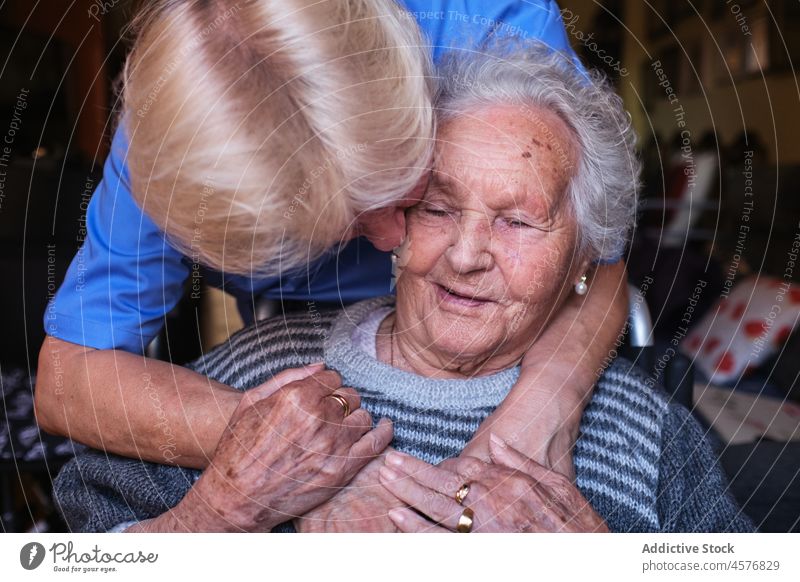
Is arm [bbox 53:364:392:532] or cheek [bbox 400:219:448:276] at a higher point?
cheek [bbox 400:219:448:276]

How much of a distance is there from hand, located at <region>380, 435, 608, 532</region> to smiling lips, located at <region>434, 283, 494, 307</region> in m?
0.16

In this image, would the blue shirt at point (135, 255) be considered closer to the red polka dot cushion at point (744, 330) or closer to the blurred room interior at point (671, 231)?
the blurred room interior at point (671, 231)

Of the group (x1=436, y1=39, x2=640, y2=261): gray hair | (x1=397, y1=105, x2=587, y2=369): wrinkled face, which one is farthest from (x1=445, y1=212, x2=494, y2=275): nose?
(x1=436, y1=39, x2=640, y2=261): gray hair

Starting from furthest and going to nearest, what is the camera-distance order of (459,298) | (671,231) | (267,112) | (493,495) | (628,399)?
1. (671,231)
2. (628,399)
3. (459,298)
4. (493,495)
5. (267,112)

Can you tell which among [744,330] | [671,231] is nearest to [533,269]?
[744,330]

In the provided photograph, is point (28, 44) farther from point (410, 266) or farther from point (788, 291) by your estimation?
point (788, 291)

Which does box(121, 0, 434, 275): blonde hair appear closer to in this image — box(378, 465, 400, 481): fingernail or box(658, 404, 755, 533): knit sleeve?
box(378, 465, 400, 481): fingernail

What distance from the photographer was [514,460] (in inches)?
34.6

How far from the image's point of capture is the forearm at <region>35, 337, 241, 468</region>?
929 mm

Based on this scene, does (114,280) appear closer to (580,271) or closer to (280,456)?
(280,456)

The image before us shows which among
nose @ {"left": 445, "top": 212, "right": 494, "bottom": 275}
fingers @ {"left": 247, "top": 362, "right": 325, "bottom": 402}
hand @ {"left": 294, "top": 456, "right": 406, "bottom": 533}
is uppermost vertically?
nose @ {"left": 445, "top": 212, "right": 494, "bottom": 275}

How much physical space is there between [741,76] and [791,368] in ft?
7.16

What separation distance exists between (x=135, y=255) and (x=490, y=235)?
0.42 metres

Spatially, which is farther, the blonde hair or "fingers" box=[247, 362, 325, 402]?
"fingers" box=[247, 362, 325, 402]
